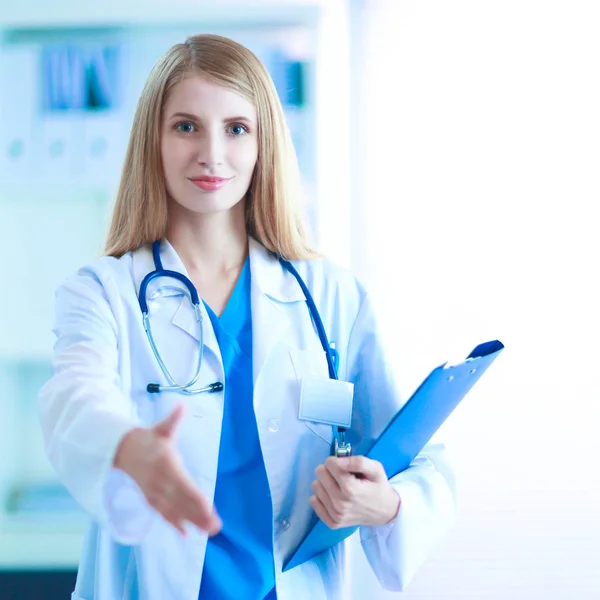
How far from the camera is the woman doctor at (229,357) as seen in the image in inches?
41.3

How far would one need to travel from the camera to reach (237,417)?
111 centimetres

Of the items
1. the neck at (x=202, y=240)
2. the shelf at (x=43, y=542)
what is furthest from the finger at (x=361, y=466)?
the shelf at (x=43, y=542)

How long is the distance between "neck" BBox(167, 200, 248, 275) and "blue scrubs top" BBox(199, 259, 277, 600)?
0.49ft

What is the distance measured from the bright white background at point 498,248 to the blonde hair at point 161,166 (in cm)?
75

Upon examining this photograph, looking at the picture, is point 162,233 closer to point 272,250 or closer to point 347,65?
point 272,250

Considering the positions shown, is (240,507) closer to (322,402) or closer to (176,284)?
(322,402)

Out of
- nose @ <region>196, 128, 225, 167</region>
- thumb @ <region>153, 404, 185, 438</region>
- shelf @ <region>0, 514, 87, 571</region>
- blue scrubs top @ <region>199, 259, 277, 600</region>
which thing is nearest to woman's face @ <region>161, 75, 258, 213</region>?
nose @ <region>196, 128, 225, 167</region>

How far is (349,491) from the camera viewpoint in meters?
0.95

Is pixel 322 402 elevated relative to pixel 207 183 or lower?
lower

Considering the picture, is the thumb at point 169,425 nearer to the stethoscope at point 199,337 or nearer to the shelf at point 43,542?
the stethoscope at point 199,337

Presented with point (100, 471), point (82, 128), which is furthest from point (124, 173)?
point (82, 128)

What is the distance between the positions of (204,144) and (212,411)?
417 millimetres

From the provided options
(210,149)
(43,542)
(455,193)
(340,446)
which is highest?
(210,149)

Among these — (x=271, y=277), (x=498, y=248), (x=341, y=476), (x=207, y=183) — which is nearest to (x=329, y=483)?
(x=341, y=476)
